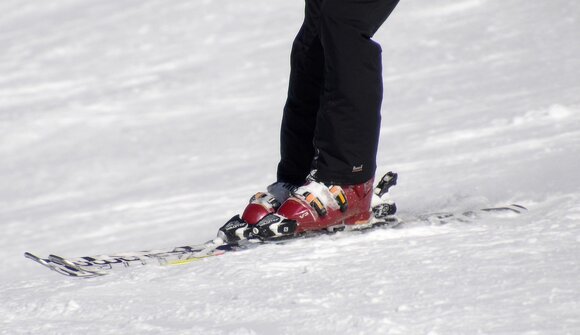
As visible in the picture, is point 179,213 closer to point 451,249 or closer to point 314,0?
point 314,0

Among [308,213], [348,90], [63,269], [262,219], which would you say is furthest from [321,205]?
[63,269]

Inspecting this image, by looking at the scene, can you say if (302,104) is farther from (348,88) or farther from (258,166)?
(258,166)

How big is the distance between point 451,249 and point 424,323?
676mm

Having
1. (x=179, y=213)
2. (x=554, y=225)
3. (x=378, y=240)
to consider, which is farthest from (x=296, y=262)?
(x=179, y=213)

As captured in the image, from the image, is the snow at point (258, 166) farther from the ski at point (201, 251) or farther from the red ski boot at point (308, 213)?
the red ski boot at point (308, 213)

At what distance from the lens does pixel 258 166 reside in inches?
244

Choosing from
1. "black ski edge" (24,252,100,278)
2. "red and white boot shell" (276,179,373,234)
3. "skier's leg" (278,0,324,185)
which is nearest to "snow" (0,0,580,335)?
"black ski edge" (24,252,100,278)

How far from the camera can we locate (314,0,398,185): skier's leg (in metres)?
3.22

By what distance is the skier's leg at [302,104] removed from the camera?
350 centimetres

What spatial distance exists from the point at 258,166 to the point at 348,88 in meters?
3.01

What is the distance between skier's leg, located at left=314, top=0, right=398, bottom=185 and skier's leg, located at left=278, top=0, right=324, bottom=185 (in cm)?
21

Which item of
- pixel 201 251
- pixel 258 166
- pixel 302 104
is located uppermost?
pixel 302 104

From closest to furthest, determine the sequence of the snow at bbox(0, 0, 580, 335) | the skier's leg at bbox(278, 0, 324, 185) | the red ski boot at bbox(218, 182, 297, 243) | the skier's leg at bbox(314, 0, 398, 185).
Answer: the snow at bbox(0, 0, 580, 335) → the skier's leg at bbox(314, 0, 398, 185) → the red ski boot at bbox(218, 182, 297, 243) → the skier's leg at bbox(278, 0, 324, 185)

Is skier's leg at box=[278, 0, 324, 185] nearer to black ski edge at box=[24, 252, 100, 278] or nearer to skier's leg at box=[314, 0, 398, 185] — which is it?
skier's leg at box=[314, 0, 398, 185]
